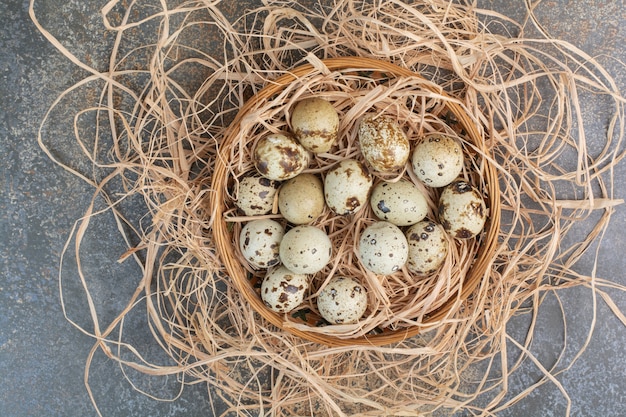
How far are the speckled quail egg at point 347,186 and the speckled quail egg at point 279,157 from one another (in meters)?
0.08

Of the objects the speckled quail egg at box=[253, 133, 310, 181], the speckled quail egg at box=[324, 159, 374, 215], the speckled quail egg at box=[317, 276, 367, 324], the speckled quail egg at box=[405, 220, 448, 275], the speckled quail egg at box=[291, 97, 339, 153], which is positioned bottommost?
the speckled quail egg at box=[317, 276, 367, 324]

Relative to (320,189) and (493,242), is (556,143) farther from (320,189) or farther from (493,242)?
(320,189)

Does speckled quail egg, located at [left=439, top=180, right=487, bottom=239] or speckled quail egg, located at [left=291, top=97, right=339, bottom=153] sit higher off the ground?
speckled quail egg, located at [left=291, top=97, right=339, bottom=153]

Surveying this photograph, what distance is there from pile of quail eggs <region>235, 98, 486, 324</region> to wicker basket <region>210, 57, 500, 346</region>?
0.12 feet

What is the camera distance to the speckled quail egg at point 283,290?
1.19 meters

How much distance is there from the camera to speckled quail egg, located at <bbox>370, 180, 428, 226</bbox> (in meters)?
1.16

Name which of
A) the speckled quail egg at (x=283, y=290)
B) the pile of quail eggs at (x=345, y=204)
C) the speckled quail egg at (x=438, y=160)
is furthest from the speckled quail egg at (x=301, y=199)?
the speckled quail egg at (x=438, y=160)

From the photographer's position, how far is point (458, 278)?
4.00ft

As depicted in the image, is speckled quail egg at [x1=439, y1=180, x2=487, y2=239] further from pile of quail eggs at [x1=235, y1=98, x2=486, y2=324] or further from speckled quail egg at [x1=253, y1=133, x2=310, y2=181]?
speckled quail egg at [x1=253, y1=133, x2=310, y2=181]

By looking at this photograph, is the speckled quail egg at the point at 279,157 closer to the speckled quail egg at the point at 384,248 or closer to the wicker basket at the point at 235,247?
→ the wicker basket at the point at 235,247

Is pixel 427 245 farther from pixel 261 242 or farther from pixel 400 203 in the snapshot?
pixel 261 242

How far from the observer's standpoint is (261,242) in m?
1.19

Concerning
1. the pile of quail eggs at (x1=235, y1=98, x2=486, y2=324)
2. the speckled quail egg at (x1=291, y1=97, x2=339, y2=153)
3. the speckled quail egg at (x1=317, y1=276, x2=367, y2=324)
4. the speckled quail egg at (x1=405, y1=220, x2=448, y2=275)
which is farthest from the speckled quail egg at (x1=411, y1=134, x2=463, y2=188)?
the speckled quail egg at (x1=317, y1=276, x2=367, y2=324)

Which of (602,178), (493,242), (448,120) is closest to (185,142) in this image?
(448,120)
